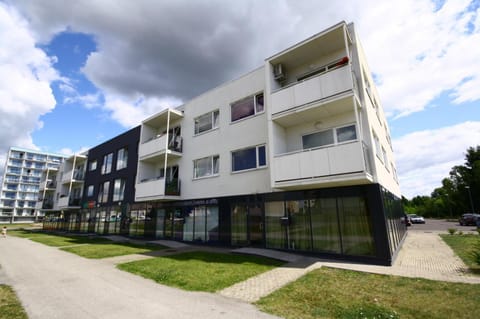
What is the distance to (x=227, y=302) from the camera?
5.81m

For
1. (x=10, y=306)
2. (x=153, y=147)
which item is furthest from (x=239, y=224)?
(x=10, y=306)

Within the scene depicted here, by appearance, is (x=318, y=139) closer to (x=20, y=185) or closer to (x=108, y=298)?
(x=108, y=298)

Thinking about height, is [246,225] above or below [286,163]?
below

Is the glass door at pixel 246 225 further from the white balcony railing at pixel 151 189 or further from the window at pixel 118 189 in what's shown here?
the window at pixel 118 189

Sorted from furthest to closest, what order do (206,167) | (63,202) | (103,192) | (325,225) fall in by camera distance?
Answer: (63,202)
(103,192)
(206,167)
(325,225)

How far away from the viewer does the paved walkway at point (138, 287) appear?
17.5 feet

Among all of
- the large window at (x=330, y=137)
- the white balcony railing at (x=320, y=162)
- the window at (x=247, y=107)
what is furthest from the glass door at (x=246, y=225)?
the window at (x=247, y=107)

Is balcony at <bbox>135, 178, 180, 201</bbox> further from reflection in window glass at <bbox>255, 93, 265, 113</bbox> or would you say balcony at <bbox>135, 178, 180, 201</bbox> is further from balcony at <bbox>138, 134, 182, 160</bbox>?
reflection in window glass at <bbox>255, 93, 265, 113</bbox>

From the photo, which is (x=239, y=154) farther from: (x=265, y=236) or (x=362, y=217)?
(x=362, y=217)

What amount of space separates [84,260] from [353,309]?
39.1ft

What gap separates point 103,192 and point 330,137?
25363 millimetres

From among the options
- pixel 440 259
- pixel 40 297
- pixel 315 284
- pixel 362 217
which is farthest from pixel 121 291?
pixel 440 259

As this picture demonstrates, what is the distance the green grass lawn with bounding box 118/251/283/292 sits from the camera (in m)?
7.39

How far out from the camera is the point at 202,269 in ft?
29.6
